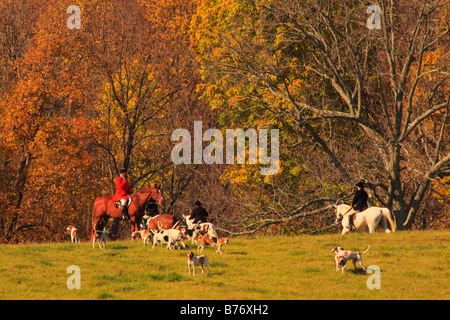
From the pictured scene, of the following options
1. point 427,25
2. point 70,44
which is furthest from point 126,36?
point 427,25

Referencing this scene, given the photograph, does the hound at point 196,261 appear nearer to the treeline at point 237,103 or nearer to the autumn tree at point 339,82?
the treeline at point 237,103

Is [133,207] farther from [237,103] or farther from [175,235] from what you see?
[237,103]

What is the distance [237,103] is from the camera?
35.9 meters

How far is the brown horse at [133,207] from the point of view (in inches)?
977

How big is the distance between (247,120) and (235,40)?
715cm

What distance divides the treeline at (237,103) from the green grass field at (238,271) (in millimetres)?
7845

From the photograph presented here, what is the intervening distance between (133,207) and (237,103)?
12554 mm

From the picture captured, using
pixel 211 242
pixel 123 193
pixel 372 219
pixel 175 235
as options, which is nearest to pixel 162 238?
pixel 175 235

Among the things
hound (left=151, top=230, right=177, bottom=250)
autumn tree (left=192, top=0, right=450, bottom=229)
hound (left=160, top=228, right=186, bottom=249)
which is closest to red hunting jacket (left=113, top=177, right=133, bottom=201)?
hound (left=151, top=230, right=177, bottom=250)

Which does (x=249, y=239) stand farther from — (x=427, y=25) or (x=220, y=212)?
(x=220, y=212)

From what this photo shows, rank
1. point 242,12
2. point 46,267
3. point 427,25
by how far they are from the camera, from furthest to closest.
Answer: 1. point 242,12
2. point 427,25
3. point 46,267

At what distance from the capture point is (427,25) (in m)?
29.1

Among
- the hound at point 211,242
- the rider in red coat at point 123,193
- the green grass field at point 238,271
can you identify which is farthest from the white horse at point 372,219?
the rider in red coat at point 123,193

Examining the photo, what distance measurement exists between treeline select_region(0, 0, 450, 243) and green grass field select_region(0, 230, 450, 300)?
7845mm
